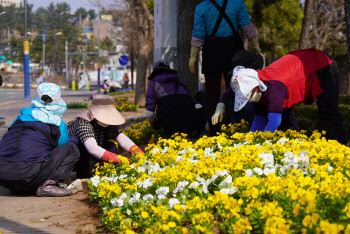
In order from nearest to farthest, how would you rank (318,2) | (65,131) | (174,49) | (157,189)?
(157,189) → (65,131) → (174,49) → (318,2)

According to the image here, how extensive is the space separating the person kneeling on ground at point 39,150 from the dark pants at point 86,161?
450 millimetres

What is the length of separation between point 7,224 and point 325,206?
2.59m

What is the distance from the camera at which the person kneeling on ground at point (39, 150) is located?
568 cm

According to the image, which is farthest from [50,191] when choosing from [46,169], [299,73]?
[299,73]

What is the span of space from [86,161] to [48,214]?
1480 millimetres

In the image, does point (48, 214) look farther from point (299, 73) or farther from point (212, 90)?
point (212, 90)

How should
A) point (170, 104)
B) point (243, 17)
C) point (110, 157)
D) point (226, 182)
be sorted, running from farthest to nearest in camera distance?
point (170, 104) < point (243, 17) < point (110, 157) < point (226, 182)

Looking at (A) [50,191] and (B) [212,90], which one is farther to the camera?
(B) [212,90]

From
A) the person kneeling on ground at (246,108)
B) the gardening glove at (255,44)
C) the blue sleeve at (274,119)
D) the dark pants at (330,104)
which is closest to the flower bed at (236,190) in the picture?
the blue sleeve at (274,119)

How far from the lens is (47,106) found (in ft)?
19.3

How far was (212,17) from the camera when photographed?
7.35 meters

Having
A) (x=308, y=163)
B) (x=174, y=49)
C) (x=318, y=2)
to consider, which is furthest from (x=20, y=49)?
(x=308, y=163)

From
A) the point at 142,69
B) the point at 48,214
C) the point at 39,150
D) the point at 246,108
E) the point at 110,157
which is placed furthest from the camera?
the point at 142,69

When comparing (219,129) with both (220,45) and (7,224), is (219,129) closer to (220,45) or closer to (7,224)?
(220,45)
